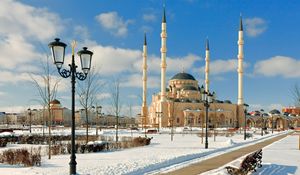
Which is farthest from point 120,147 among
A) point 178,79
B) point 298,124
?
point 298,124

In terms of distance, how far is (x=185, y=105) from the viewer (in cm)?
10144

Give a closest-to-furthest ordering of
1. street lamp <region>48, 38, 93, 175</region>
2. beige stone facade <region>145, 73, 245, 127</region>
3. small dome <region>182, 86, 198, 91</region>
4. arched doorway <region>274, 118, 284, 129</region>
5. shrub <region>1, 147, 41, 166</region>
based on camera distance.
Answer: street lamp <region>48, 38, 93, 175</region>, shrub <region>1, 147, 41, 166</region>, beige stone facade <region>145, 73, 245, 127</region>, small dome <region>182, 86, 198, 91</region>, arched doorway <region>274, 118, 284, 129</region>

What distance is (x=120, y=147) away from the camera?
2525 centimetres

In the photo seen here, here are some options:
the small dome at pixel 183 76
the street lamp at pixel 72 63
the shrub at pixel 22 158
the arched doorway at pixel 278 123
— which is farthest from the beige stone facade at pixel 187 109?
the street lamp at pixel 72 63

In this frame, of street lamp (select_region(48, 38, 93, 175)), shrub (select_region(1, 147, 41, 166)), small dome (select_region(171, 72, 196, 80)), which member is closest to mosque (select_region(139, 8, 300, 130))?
small dome (select_region(171, 72, 196, 80))

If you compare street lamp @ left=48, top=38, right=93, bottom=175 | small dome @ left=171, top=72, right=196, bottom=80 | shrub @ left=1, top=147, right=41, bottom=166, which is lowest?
shrub @ left=1, top=147, right=41, bottom=166

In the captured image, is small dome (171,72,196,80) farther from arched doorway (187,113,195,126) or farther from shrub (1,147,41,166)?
shrub (1,147,41,166)

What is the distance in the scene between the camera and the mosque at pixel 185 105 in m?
92.2

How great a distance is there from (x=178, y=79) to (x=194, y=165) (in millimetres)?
100183

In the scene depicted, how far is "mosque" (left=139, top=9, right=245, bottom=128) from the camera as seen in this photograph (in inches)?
3632

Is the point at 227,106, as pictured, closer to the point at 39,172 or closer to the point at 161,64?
the point at 161,64

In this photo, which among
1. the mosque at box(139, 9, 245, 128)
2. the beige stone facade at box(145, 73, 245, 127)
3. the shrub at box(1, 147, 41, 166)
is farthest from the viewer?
the beige stone facade at box(145, 73, 245, 127)

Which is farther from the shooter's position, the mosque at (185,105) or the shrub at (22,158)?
the mosque at (185,105)

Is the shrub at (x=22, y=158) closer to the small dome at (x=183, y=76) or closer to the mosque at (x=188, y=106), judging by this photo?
the mosque at (x=188, y=106)
